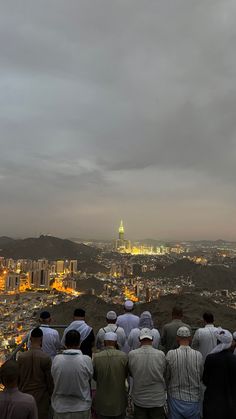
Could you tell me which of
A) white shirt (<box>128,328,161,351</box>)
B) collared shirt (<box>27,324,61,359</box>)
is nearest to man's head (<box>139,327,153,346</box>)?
white shirt (<box>128,328,161,351</box>)

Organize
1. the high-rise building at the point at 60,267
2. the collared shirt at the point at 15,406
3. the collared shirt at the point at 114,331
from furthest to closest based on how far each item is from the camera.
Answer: the high-rise building at the point at 60,267 < the collared shirt at the point at 114,331 < the collared shirt at the point at 15,406

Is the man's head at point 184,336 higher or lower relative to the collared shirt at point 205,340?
higher

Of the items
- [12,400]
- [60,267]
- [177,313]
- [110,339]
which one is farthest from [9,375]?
[60,267]

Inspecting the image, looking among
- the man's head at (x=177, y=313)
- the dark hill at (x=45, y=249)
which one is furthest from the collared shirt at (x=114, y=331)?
the dark hill at (x=45, y=249)

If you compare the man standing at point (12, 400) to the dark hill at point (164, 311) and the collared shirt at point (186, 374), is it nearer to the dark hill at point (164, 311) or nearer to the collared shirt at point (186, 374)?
the collared shirt at point (186, 374)

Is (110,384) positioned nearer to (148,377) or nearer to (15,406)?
(148,377)

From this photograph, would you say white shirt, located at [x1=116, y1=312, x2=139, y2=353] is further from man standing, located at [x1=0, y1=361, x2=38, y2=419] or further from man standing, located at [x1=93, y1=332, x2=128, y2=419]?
man standing, located at [x1=0, y1=361, x2=38, y2=419]

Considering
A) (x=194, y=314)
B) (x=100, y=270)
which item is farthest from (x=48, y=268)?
(x=194, y=314)

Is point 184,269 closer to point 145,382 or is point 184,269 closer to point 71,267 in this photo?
point 71,267
